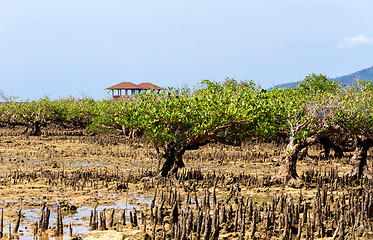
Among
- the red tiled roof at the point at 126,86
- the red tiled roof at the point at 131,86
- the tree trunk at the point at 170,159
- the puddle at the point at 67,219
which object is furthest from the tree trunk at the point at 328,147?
the red tiled roof at the point at 126,86

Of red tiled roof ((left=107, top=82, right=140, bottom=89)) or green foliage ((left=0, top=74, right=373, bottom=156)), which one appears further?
red tiled roof ((left=107, top=82, right=140, bottom=89))

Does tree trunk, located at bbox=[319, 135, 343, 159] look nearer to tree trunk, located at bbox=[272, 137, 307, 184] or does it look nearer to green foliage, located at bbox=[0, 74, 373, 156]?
green foliage, located at bbox=[0, 74, 373, 156]

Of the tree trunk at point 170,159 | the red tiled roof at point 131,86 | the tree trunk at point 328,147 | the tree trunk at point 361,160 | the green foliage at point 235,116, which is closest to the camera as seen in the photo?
the green foliage at point 235,116

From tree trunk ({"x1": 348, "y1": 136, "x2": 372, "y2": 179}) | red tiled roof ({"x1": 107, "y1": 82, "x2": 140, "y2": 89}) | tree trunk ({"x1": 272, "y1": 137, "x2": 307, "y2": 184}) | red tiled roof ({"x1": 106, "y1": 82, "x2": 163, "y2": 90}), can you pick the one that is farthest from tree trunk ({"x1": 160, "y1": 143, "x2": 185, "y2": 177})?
red tiled roof ({"x1": 107, "y1": 82, "x2": 140, "y2": 89})

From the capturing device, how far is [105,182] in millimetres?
14781

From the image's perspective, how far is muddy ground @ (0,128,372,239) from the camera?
31.8ft

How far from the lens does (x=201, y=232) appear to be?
323 inches

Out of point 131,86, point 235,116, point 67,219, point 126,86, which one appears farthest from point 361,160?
point 126,86

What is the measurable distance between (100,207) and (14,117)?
29.0 m

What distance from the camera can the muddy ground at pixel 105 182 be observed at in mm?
9688

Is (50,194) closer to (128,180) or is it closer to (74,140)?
(128,180)

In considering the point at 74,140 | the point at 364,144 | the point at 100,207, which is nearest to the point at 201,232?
the point at 100,207

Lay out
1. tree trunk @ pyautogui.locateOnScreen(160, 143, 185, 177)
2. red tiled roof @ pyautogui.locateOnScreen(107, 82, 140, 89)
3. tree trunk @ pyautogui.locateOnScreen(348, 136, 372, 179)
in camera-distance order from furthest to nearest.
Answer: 1. red tiled roof @ pyautogui.locateOnScreen(107, 82, 140, 89)
2. tree trunk @ pyautogui.locateOnScreen(348, 136, 372, 179)
3. tree trunk @ pyautogui.locateOnScreen(160, 143, 185, 177)

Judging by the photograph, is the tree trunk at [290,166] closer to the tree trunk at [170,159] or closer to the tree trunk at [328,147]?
the tree trunk at [170,159]
